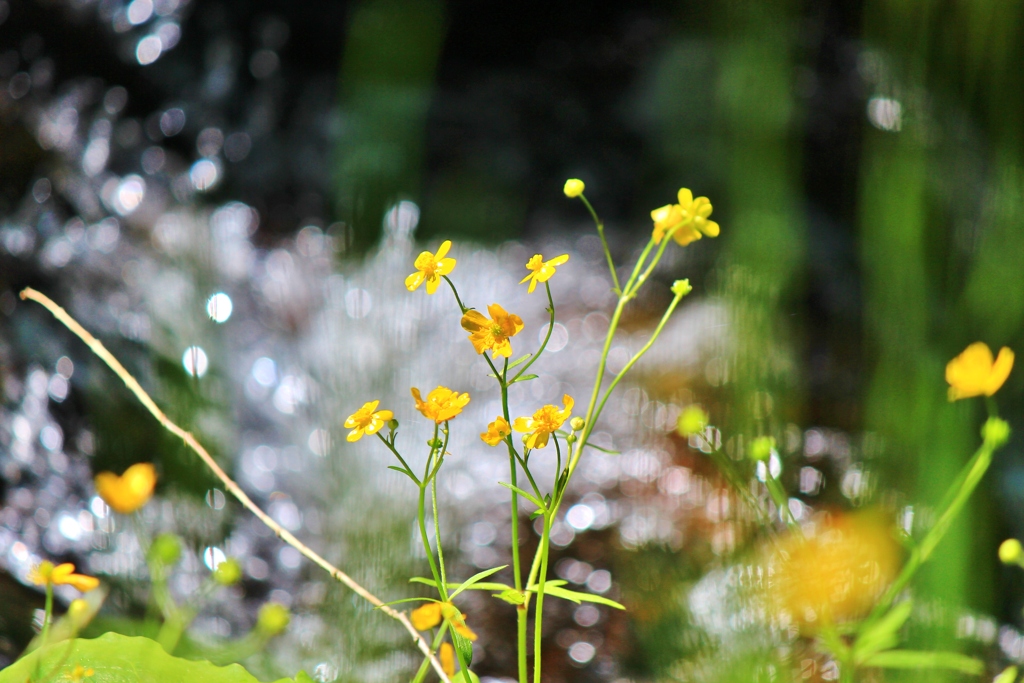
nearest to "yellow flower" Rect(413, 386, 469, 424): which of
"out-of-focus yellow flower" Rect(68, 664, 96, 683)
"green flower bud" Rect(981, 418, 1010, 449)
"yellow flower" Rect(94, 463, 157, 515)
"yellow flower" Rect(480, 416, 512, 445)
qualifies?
"yellow flower" Rect(480, 416, 512, 445)

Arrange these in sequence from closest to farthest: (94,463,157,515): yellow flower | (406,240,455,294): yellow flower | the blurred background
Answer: (94,463,157,515): yellow flower < (406,240,455,294): yellow flower < the blurred background

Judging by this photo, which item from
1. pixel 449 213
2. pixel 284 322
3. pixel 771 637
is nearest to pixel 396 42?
pixel 771 637

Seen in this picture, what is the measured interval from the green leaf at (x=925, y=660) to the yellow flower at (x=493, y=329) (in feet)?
1.19

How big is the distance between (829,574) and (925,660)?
0.42ft

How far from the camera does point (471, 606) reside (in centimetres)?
122

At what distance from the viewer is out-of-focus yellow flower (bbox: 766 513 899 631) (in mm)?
527

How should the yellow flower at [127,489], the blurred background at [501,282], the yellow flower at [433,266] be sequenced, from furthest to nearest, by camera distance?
the blurred background at [501,282] → the yellow flower at [433,266] → the yellow flower at [127,489]

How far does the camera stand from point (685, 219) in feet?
1.48

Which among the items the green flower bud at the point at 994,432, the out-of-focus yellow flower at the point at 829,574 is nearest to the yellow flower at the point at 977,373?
the green flower bud at the point at 994,432

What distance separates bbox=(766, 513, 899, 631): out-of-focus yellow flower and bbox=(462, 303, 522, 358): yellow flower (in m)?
0.26

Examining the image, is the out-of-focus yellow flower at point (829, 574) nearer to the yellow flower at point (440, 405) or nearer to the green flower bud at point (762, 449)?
the green flower bud at point (762, 449)

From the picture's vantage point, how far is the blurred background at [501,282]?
614 mm

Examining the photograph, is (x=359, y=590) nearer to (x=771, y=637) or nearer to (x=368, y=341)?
(x=771, y=637)

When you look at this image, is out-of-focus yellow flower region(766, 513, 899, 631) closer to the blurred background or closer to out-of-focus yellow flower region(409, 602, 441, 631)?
the blurred background
